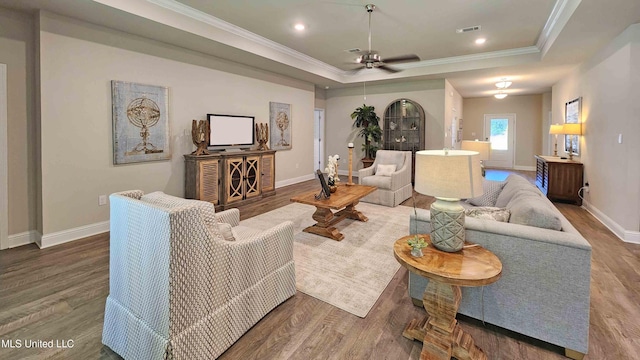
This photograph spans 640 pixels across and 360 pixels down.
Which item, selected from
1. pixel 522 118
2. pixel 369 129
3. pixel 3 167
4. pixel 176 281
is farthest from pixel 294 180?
pixel 522 118

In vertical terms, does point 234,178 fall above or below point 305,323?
above

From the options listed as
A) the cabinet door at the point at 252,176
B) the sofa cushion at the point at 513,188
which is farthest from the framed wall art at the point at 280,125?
the sofa cushion at the point at 513,188

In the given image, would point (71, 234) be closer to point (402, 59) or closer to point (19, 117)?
point (19, 117)

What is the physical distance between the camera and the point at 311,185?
7312 mm

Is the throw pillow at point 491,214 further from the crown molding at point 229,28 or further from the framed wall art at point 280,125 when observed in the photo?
the framed wall art at point 280,125

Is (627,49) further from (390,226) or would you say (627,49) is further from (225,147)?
(225,147)

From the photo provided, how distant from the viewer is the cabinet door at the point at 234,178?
16.9ft

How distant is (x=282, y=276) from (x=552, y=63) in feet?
21.2

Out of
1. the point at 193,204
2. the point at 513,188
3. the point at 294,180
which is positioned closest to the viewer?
the point at 193,204

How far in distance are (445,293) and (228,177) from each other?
420 centimetres

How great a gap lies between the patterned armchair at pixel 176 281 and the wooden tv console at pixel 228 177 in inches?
117

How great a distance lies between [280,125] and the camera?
6.95m

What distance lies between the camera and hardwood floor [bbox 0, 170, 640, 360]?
5.94 feet

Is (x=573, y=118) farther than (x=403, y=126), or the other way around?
(x=403, y=126)
